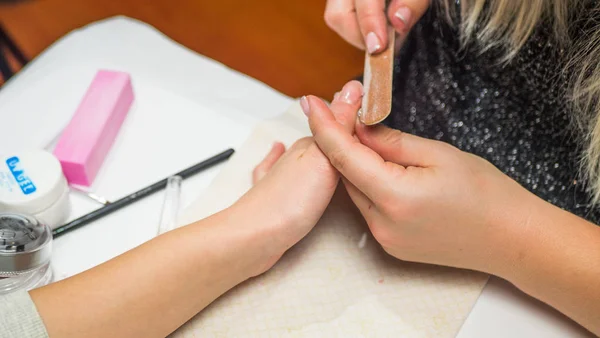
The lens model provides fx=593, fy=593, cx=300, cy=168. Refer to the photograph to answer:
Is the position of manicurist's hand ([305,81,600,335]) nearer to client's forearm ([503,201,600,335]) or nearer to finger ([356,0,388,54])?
client's forearm ([503,201,600,335])

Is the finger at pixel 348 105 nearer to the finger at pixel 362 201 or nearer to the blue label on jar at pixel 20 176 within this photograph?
the finger at pixel 362 201

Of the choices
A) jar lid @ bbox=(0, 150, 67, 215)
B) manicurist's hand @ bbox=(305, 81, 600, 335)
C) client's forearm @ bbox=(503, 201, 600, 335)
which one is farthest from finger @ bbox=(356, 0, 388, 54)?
jar lid @ bbox=(0, 150, 67, 215)

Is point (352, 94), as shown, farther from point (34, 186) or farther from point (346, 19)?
point (34, 186)

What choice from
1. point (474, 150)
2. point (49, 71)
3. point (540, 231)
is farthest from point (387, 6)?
point (49, 71)

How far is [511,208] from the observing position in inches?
20.8

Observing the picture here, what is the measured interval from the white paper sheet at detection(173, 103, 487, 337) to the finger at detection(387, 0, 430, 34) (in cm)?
21

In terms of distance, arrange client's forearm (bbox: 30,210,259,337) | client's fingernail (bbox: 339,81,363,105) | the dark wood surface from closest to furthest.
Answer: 1. client's forearm (bbox: 30,210,259,337)
2. client's fingernail (bbox: 339,81,363,105)
3. the dark wood surface

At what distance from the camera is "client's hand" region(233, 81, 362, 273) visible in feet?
1.80

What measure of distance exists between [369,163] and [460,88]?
0.22 meters

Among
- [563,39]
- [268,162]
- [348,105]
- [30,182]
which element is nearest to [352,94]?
[348,105]

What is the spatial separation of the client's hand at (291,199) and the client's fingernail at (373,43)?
0.07 m

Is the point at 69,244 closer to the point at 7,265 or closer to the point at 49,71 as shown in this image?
the point at 7,265

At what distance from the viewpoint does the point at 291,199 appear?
552 millimetres

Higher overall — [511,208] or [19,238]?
[511,208]
